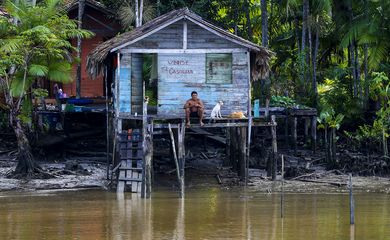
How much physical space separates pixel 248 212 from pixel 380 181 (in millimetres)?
6807

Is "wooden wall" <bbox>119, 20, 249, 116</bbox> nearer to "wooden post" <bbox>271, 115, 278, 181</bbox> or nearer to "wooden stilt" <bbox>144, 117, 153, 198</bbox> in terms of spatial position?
"wooden post" <bbox>271, 115, 278, 181</bbox>

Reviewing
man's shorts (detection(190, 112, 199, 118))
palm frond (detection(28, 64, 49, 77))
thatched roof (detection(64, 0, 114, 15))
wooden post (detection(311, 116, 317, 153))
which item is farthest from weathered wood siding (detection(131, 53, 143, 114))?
thatched roof (detection(64, 0, 114, 15))

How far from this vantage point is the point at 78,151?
2739 centimetres

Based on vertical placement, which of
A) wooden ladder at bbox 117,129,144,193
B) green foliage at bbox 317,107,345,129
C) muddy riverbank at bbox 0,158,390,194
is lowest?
muddy riverbank at bbox 0,158,390,194

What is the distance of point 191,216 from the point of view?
1831 centimetres

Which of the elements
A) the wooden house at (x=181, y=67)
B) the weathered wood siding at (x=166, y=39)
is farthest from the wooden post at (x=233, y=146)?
the weathered wood siding at (x=166, y=39)

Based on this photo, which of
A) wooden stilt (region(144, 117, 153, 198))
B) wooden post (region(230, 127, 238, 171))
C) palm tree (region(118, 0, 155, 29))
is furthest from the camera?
palm tree (region(118, 0, 155, 29))

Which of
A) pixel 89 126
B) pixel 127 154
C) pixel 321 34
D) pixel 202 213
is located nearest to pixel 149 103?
pixel 127 154

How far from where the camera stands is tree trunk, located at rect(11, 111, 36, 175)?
23781mm

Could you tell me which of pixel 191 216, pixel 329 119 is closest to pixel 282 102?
pixel 329 119

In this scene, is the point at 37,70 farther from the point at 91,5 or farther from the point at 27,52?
the point at 91,5

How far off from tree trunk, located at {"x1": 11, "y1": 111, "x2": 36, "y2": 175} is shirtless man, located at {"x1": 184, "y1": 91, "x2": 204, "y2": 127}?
4.48 meters

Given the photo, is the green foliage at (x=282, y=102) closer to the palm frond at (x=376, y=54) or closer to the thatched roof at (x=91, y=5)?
the palm frond at (x=376, y=54)

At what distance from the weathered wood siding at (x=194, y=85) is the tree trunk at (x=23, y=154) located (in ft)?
12.1
